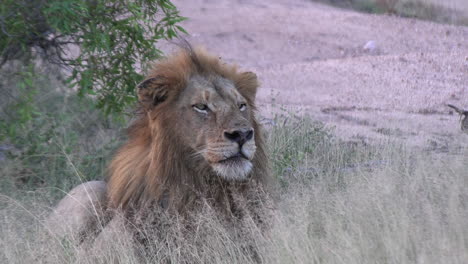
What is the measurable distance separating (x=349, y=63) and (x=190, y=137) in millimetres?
8122

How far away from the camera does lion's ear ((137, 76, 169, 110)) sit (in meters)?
4.60

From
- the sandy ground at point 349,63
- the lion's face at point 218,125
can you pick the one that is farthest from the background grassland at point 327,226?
the sandy ground at point 349,63

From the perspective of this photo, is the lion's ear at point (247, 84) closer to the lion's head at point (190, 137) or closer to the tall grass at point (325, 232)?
the lion's head at point (190, 137)

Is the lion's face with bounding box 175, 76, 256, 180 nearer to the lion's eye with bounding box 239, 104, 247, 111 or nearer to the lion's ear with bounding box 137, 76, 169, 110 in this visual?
the lion's eye with bounding box 239, 104, 247, 111

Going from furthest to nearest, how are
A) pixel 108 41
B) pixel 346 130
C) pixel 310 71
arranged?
pixel 310 71, pixel 346 130, pixel 108 41

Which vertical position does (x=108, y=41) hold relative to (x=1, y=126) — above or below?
above

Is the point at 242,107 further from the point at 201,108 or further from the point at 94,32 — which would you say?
the point at 94,32

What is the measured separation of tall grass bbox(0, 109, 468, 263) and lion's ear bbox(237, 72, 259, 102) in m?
0.76

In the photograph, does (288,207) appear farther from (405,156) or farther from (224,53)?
(224,53)

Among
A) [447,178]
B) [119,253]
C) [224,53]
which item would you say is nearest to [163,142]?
[119,253]

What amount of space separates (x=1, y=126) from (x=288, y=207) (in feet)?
8.60

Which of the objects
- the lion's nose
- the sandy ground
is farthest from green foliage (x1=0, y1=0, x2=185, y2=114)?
the lion's nose

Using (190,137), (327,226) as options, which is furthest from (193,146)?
(327,226)

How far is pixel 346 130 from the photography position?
8.43 m
